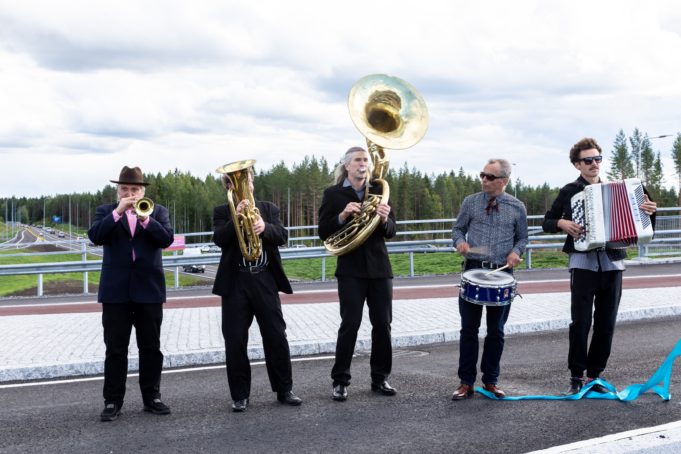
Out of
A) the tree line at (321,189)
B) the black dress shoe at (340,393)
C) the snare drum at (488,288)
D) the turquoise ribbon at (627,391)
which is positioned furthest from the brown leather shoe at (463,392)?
the tree line at (321,189)

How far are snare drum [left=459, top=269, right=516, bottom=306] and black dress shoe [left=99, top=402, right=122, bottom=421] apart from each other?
2.97 meters

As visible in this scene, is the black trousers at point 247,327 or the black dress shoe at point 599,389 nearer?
the black trousers at point 247,327

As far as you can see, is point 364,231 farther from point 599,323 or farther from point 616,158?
point 616,158

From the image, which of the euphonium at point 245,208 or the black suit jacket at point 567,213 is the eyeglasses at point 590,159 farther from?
the euphonium at point 245,208

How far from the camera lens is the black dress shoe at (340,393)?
6.54m

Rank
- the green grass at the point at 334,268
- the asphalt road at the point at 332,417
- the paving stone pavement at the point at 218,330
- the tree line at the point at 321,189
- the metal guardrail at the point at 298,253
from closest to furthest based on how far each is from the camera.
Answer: the asphalt road at the point at 332,417 → the paving stone pavement at the point at 218,330 → the metal guardrail at the point at 298,253 → the green grass at the point at 334,268 → the tree line at the point at 321,189

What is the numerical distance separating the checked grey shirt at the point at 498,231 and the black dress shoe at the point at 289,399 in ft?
6.16

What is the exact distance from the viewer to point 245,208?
604 cm

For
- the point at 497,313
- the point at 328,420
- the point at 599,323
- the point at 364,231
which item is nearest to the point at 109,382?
the point at 328,420

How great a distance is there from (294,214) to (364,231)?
357ft

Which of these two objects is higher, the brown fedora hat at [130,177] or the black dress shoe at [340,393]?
the brown fedora hat at [130,177]

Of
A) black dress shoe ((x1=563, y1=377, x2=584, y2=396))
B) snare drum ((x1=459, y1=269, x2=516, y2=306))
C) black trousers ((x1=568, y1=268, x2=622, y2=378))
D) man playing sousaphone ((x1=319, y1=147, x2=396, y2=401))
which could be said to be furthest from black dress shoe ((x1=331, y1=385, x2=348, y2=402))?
black trousers ((x1=568, y1=268, x2=622, y2=378))

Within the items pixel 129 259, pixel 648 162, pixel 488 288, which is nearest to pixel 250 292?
pixel 129 259

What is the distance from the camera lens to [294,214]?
114812 mm
